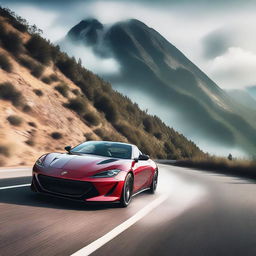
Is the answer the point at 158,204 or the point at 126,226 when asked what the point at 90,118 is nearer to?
the point at 158,204

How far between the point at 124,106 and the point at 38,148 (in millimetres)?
33980

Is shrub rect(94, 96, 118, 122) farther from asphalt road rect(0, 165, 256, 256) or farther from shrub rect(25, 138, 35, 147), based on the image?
asphalt road rect(0, 165, 256, 256)

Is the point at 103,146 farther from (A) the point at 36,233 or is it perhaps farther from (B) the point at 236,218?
(A) the point at 36,233

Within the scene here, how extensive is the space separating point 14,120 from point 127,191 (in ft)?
54.5

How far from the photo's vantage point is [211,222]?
7.63m

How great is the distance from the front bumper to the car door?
135 centimetres

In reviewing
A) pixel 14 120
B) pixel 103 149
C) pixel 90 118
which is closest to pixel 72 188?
pixel 103 149

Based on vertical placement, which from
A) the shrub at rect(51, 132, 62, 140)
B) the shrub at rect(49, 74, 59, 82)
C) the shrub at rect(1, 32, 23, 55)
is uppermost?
the shrub at rect(1, 32, 23, 55)

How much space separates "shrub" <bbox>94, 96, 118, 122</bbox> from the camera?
44.0 meters

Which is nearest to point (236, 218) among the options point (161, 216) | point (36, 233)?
point (161, 216)

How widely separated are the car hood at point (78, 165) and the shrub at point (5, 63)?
76.8 ft

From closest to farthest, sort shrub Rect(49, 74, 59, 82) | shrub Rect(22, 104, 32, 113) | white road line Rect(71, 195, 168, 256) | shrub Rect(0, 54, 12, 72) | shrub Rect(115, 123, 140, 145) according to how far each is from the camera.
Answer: white road line Rect(71, 195, 168, 256) → shrub Rect(22, 104, 32, 113) → shrub Rect(0, 54, 12, 72) → shrub Rect(49, 74, 59, 82) → shrub Rect(115, 123, 140, 145)

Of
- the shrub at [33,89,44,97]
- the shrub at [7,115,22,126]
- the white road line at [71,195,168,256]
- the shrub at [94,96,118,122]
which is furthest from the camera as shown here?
the shrub at [94,96,118,122]

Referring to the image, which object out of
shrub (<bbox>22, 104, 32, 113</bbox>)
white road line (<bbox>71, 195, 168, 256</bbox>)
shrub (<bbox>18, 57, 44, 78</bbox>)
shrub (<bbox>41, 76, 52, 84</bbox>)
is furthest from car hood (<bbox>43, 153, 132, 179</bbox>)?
shrub (<bbox>41, 76, 52, 84</bbox>)
